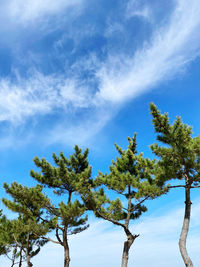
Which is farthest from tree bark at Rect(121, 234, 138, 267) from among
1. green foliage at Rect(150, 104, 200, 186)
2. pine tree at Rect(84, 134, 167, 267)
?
green foliage at Rect(150, 104, 200, 186)

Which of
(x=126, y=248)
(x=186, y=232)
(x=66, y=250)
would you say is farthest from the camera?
(x=66, y=250)

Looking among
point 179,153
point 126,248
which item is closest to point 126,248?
point 126,248

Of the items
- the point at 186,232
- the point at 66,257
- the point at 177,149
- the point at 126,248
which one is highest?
the point at 177,149

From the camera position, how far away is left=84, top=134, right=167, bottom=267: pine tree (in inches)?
558

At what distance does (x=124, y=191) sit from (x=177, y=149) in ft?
19.7

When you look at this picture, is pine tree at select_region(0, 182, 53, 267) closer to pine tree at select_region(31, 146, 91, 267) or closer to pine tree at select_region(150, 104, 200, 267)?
pine tree at select_region(31, 146, 91, 267)

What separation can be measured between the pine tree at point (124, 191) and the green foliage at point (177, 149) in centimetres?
210

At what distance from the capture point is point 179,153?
450 inches

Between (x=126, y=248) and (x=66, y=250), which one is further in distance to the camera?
(x=66, y=250)

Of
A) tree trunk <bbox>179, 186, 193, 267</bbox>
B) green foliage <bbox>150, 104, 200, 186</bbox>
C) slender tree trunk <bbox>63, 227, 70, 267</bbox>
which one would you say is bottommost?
tree trunk <bbox>179, 186, 193, 267</bbox>

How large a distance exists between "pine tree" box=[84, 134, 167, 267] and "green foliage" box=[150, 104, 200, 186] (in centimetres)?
210

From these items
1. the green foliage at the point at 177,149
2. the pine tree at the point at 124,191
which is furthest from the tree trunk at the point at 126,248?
the green foliage at the point at 177,149

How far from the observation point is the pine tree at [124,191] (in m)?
14.2

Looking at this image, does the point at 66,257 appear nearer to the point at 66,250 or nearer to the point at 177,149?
the point at 66,250
